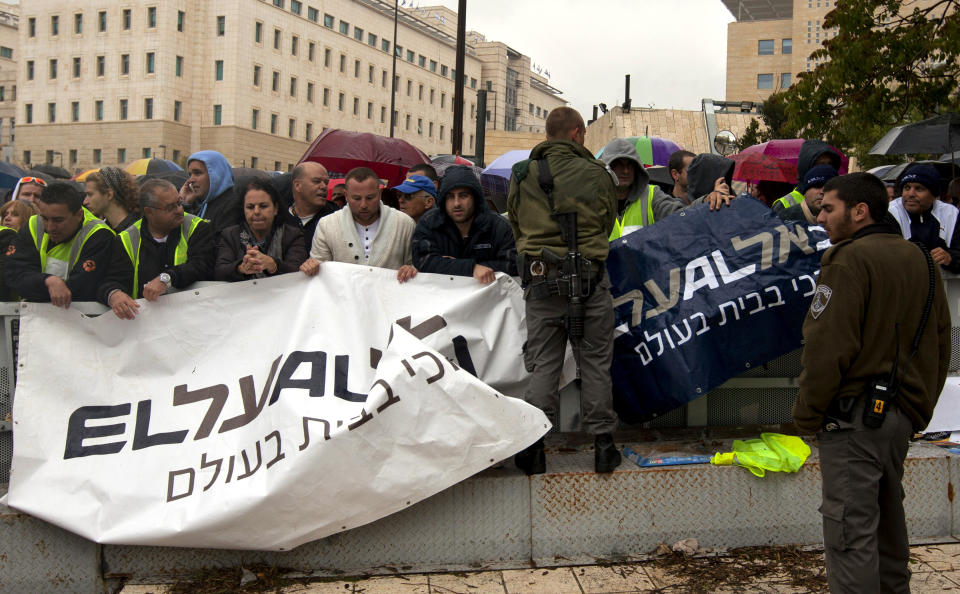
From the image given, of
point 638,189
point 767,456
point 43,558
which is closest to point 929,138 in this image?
point 638,189

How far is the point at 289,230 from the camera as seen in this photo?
18.2 ft

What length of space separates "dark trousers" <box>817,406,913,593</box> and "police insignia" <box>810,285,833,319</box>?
42 centimetres

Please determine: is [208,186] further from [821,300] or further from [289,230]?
[821,300]

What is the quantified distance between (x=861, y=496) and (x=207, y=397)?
3.34m

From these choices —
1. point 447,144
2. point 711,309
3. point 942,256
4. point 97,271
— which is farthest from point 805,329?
point 447,144

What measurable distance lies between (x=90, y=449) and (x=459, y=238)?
2.43 m

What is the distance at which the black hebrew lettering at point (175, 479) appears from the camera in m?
4.48

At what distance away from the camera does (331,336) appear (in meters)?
4.95

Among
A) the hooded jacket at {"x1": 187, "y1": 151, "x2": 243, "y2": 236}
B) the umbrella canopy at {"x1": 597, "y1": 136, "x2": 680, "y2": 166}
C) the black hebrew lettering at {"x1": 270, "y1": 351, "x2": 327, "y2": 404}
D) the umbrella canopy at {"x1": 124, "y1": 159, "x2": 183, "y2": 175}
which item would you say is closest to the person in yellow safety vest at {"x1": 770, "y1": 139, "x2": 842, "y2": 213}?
the black hebrew lettering at {"x1": 270, "y1": 351, "x2": 327, "y2": 404}

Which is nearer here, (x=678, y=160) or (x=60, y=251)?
(x=60, y=251)

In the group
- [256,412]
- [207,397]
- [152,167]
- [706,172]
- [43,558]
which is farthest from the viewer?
[152,167]

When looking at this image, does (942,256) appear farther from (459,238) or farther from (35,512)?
(35,512)

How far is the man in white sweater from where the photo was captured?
562cm

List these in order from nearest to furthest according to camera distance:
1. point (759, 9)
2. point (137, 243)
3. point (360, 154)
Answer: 1. point (137, 243)
2. point (360, 154)
3. point (759, 9)
